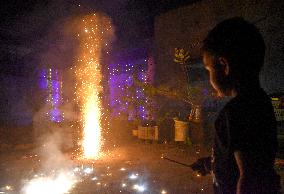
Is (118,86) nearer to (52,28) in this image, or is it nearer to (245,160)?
(52,28)

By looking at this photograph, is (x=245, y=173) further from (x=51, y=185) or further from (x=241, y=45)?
(x=51, y=185)

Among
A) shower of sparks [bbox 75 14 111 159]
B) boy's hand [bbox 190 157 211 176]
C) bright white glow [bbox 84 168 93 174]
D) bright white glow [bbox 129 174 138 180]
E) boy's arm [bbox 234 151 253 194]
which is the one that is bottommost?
bright white glow [bbox 129 174 138 180]

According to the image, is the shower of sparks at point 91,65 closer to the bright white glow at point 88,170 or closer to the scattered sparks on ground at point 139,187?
the bright white glow at point 88,170

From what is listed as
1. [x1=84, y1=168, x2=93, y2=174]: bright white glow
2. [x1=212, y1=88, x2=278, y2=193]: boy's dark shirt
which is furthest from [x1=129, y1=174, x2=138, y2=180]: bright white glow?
[x1=212, y1=88, x2=278, y2=193]: boy's dark shirt

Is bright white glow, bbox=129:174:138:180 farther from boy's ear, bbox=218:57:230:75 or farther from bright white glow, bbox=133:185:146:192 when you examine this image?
boy's ear, bbox=218:57:230:75

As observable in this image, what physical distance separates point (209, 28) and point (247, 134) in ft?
36.5

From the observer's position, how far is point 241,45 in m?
2.05

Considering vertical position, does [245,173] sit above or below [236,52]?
below

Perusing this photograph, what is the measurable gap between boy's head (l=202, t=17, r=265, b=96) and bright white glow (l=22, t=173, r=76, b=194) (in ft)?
14.9

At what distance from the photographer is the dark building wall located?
10.6 meters

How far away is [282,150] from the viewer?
27.9ft

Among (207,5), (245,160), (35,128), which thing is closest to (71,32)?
(35,128)

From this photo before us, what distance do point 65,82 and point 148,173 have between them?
31.1 feet

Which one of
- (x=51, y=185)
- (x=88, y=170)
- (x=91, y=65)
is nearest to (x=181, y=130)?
(x=88, y=170)
